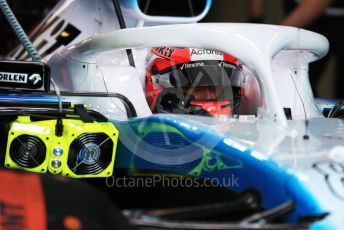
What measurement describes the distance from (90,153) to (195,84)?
0.53 m

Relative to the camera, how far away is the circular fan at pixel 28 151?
2166mm

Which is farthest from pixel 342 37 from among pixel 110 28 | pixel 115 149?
pixel 115 149

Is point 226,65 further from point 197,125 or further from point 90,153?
point 90,153

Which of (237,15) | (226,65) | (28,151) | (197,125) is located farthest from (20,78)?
(237,15)

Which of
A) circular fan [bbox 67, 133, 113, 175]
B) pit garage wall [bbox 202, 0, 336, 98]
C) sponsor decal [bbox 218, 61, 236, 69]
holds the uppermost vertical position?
sponsor decal [bbox 218, 61, 236, 69]

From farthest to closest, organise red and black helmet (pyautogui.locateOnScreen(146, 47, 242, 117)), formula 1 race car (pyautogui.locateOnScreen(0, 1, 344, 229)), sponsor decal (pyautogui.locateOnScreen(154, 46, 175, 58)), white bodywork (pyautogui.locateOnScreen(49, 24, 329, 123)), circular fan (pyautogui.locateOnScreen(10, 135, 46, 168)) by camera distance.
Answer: sponsor decal (pyautogui.locateOnScreen(154, 46, 175, 58)), red and black helmet (pyautogui.locateOnScreen(146, 47, 242, 117)), white bodywork (pyautogui.locateOnScreen(49, 24, 329, 123)), circular fan (pyautogui.locateOnScreen(10, 135, 46, 168)), formula 1 race car (pyautogui.locateOnScreen(0, 1, 344, 229))

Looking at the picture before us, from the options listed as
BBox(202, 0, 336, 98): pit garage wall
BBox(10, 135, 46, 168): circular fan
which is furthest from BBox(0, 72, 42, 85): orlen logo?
BBox(202, 0, 336, 98): pit garage wall

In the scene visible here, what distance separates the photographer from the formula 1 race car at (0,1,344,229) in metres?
1.83

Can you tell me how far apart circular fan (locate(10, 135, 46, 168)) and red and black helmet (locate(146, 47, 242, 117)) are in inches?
21.4

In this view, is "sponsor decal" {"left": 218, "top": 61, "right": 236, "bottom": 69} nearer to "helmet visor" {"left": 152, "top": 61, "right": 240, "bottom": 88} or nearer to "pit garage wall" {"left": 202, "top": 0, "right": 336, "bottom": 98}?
"helmet visor" {"left": 152, "top": 61, "right": 240, "bottom": 88}

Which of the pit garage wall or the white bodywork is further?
the pit garage wall

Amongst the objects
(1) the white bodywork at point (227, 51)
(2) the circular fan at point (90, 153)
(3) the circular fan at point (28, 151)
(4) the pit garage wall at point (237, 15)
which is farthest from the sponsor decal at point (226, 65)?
(4) the pit garage wall at point (237, 15)

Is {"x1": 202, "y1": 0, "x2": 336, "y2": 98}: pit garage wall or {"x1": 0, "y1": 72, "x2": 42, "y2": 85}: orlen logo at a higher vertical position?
{"x1": 0, "y1": 72, "x2": 42, "y2": 85}: orlen logo

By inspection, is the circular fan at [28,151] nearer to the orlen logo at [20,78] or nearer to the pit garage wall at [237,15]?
the orlen logo at [20,78]
